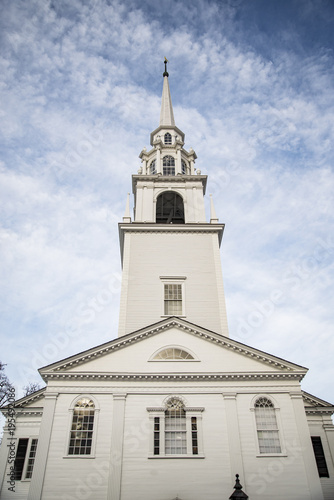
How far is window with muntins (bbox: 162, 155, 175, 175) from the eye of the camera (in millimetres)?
31969

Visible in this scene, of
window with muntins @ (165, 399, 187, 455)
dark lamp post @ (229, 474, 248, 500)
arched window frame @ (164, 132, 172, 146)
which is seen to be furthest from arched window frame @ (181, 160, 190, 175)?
dark lamp post @ (229, 474, 248, 500)

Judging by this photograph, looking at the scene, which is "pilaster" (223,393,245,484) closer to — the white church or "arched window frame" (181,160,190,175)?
the white church

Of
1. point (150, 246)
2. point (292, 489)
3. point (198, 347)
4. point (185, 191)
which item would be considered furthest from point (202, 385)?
point (185, 191)

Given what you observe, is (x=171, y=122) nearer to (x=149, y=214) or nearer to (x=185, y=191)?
(x=185, y=191)

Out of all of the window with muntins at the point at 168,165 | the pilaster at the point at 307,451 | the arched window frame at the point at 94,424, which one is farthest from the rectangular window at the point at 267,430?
the window with muntins at the point at 168,165

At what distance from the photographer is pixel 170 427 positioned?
17.0 m

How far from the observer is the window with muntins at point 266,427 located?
54.2ft

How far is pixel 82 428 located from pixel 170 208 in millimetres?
19888

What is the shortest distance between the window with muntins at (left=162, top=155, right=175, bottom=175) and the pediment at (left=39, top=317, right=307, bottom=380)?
54.1 feet

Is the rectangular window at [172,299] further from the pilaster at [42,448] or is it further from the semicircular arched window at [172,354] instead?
the pilaster at [42,448]

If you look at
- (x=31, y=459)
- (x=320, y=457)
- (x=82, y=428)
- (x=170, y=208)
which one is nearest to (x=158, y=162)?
(x=170, y=208)

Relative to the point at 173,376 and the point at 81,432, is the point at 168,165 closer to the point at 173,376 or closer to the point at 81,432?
the point at 173,376

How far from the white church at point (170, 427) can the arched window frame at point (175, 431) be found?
0.04 metres

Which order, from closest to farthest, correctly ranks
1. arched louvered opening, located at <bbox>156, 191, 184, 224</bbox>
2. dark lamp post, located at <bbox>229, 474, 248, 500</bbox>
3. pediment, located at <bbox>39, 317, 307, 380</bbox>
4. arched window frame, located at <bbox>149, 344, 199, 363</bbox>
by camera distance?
dark lamp post, located at <bbox>229, 474, 248, 500</bbox>, pediment, located at <bbox>39, 317, 307, 380</bbox>, arched window frame, located at <bbox>149, 344, 199, 363</bbox>, arched louvered opening, located at <bbox>156, 191, 184, 224</bbox>
